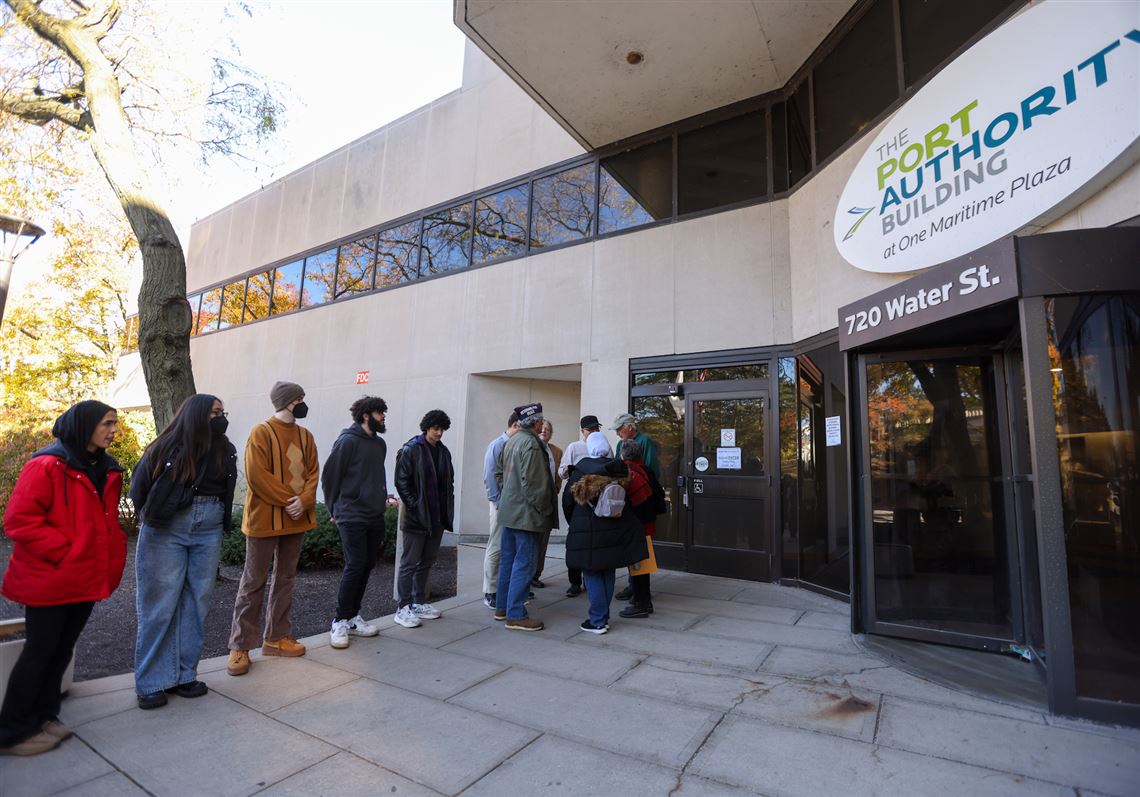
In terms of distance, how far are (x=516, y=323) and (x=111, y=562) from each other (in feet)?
22.7

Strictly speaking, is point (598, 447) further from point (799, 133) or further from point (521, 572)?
point (799, 133)

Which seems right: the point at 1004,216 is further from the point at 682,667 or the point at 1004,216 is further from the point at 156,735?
the point at 156,735

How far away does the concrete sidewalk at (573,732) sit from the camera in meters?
2.53

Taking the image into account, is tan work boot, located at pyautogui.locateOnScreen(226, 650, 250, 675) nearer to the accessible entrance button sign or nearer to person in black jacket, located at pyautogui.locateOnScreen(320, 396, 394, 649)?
person in black jacket, located at pyautogui.locateOnScreen(320, 396, 394, 649)

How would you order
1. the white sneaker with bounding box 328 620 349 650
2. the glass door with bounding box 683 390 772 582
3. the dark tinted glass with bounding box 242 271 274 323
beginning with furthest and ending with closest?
1. the dark tinted glass with bounding box 242 271 274 323
2. the glass door with bounding box 683 390 772 582
3. the white sneaker with bounding box 328 620 349 650

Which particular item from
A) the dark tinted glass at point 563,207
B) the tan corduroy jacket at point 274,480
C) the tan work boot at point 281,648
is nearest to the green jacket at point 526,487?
the tan corduroy jacket at point 274,480

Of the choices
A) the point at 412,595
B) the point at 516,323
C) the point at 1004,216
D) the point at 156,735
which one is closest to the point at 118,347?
the point at 516,323

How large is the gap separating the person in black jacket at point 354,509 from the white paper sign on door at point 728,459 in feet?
13.8

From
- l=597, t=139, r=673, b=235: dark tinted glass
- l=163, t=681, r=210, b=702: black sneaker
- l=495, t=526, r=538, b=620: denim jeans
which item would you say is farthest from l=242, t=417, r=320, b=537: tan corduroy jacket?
l=597, t=139, r=673, b=235: dark tinted glass

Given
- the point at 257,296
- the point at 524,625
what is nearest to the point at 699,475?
the point at 524,625

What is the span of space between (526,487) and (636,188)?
5.58m

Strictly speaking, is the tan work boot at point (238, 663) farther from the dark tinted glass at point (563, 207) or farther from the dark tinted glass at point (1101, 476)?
the dark tinted glass at point (563, 207)

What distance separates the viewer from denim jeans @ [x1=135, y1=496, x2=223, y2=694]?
3.26 metres

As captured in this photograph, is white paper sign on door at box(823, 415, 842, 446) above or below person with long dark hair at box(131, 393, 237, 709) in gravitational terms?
above
